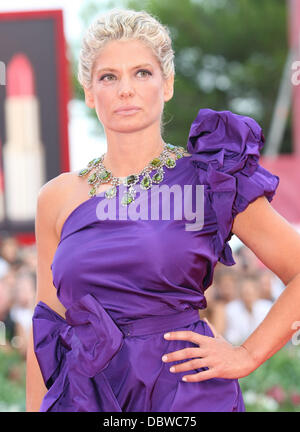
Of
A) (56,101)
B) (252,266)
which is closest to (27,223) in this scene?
(56,101)

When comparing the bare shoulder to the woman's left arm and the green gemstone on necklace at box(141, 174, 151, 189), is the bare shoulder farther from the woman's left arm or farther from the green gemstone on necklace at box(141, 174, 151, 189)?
the woman's left arm

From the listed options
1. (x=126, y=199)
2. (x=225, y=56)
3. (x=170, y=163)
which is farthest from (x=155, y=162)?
(x=225, y=56)

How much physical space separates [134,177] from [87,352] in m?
0.51

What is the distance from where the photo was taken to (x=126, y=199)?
2082mm

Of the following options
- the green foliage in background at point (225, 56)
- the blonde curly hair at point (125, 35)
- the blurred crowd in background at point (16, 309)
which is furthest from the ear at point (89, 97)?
the green foliage in background at point (225, 56)

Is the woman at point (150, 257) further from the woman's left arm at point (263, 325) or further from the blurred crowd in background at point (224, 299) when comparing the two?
the blurred crowd in background at point (224, 299)

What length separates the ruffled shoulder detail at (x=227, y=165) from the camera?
6.48 ft

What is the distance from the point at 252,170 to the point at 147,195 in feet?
0.96

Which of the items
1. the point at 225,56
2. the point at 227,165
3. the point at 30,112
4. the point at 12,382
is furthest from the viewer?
the point at 225,56

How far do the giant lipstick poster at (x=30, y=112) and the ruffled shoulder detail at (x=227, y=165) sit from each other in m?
3.86

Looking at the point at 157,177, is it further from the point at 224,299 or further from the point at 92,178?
the point at 224,299

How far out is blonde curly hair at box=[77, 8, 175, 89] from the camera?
6.91ft

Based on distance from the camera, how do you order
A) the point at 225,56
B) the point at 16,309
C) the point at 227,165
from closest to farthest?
the point at 227,165
the point at 16,309
the point at 225,56

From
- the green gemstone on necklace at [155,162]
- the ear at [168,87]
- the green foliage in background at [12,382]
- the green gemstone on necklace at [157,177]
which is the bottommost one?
the green foliage in background at [12,382]
